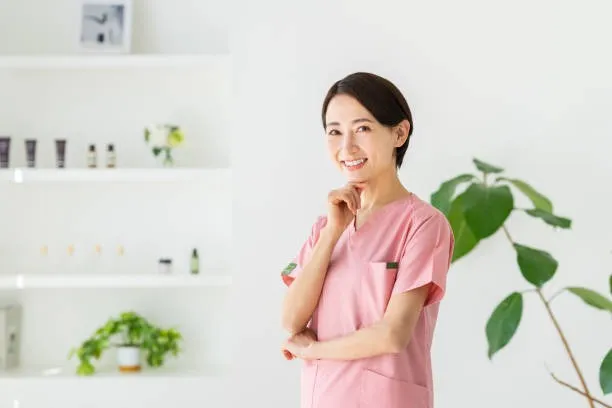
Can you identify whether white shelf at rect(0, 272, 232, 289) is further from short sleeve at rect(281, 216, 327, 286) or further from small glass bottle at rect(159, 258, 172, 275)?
short sleeve at rect(281, 216, 327, 286)

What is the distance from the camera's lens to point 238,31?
3.74 metres

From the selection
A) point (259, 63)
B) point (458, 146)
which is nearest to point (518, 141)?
point (458, 146)

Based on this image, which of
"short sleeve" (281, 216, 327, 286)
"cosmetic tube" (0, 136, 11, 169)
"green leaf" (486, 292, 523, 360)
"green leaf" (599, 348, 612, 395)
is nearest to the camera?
"short sleeve" (281, 216, 327, 286)

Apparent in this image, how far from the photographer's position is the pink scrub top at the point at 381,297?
1694mm

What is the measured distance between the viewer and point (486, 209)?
10.3ft

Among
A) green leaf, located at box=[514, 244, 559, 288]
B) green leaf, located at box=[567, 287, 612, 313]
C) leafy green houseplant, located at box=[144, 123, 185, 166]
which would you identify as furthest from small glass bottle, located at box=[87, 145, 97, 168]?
green leaf, located at box=[567, 287, 612, 313]

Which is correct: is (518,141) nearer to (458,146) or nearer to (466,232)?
(458,146)

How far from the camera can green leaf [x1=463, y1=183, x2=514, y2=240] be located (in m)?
3.11

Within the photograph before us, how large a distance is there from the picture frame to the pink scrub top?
233 cm

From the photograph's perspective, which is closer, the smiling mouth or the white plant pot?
the smiling mouth

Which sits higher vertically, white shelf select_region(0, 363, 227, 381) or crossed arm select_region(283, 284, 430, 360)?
crossed arm select_region(283, 284, 430, 360)

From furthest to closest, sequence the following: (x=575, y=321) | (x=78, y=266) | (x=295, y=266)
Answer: (x=78, y=266) → (x=575, y=321) → (x=295, y=266)

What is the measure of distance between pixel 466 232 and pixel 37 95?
1798 mm

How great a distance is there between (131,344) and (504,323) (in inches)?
57.1
